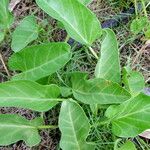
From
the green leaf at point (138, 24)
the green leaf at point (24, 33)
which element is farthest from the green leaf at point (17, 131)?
the green leaf at point (138, 24)

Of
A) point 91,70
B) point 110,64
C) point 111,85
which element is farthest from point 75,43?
point 111,85

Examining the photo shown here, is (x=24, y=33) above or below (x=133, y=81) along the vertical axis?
above

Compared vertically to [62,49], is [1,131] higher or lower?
lower

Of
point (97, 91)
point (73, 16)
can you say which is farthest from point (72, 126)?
point (73, 16)

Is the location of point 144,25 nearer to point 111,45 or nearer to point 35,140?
point 111,45

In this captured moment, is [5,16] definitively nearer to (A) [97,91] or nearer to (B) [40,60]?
(B) [40,60]

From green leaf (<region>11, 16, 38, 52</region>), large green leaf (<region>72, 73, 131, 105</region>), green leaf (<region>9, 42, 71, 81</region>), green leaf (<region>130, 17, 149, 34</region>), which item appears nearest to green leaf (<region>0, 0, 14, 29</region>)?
green leaf (<region>11, 16, 38, 52</region>)

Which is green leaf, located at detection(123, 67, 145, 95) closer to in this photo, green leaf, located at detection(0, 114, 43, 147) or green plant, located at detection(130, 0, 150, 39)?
green plant, located at detection(130, 0, 150, 39)
